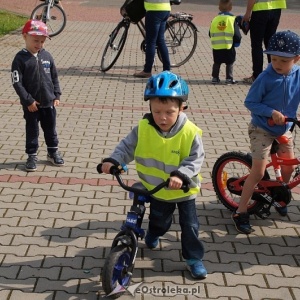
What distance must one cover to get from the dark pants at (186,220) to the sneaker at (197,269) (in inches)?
1.4

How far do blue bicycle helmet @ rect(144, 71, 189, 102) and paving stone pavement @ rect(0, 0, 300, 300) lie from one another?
120 centimetres

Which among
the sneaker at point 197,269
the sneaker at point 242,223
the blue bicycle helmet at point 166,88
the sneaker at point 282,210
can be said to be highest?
the blue bicycle helmet at point 166,88

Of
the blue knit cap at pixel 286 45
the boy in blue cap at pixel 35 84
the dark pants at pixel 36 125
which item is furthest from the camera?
the dark pants at pixel 36 125

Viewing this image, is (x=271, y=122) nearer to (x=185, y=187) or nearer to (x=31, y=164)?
(x=185, y=187)

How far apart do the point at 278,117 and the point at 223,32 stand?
6155mm

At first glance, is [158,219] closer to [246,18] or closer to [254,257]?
[254,257]

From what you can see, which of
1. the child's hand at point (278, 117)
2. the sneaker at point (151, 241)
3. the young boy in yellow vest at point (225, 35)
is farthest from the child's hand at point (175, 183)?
the young boy in yellow vest at point (225, 35)

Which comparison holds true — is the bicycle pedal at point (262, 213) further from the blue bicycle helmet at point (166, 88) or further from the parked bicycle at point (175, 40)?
the parked bicycle at point (175, 40)

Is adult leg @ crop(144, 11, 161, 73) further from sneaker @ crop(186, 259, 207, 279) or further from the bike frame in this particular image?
sneaker @ crop(186, 259, 207, 279)

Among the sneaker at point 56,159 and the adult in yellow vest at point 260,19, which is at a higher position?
the adult in yellow vest at point 260,19

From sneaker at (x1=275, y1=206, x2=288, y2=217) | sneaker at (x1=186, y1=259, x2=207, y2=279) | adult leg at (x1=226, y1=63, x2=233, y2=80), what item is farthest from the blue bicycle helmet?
adult leg at (x1=226, y1=63, x2=233, y2=80)

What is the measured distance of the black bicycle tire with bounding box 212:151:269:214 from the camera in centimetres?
504

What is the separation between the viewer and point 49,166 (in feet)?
20.4

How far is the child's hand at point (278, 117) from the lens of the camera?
172 inches
